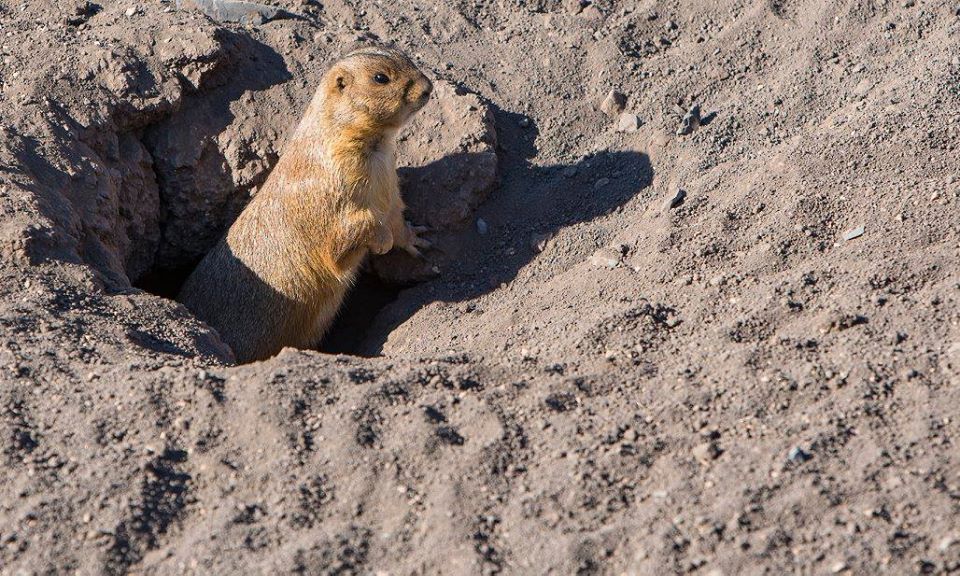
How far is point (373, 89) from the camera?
6988 mm

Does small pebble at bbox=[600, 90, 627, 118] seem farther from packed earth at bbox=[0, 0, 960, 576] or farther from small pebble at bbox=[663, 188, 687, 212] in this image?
small pebble at bbox=[663, 188, 687, 212]

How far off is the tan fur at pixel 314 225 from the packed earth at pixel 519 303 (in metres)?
0.54

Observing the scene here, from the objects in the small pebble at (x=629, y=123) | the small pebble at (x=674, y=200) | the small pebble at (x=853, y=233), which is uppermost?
the small pebble at (x=629, y=123)

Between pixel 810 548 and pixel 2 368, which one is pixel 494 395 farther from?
pixel 2 368

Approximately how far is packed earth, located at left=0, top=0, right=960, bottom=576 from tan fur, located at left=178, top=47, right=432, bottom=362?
54cm

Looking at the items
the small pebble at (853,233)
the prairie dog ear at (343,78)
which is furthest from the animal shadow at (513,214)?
the small pebble at (853,233)

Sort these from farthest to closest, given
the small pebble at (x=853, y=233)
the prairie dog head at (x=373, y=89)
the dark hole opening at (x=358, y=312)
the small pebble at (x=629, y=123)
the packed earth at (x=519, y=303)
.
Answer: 1. the dark hole opening at (x=358, y=312)
2. the small pebble at (x=629, y=123)
3. the prairie dog head at (x=373, y=89)
4. the small pebble at (x=853, y=233)
5. the packed earth at (x=519, y=303)

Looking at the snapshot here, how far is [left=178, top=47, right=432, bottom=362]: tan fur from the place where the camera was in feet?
23.4

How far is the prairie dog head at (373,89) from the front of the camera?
22.8 feet

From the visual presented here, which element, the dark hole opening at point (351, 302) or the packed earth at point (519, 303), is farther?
the dark hole opening at point (351, 302)

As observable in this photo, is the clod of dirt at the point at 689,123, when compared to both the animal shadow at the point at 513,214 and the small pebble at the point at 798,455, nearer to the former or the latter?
the animal shadow at the point at 513,214

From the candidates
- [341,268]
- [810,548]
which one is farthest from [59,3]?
[810,548]

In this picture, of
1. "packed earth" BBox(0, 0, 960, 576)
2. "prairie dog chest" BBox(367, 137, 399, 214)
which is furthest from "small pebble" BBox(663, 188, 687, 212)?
"prairie dog chest" BBox(367, 137, 399, 214)

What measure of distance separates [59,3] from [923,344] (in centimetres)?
677
